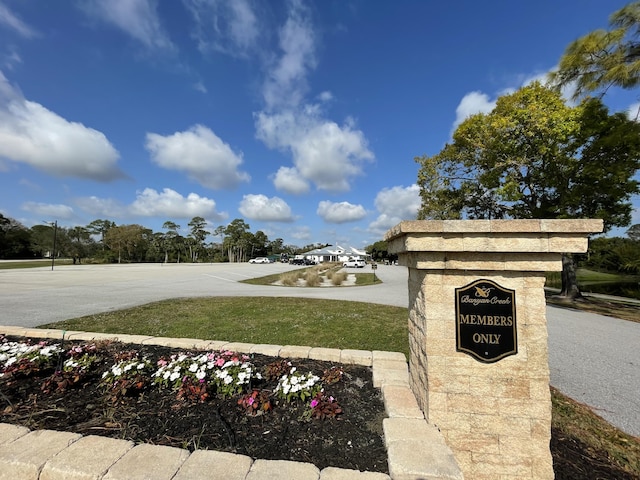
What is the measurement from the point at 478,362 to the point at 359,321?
4.99 metres

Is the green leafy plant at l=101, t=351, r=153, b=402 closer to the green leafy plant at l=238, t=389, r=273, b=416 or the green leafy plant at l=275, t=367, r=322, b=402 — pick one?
the green leafy plant at l=238, t=389, r=273, b=416

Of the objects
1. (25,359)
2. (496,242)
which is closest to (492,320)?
(496,242)

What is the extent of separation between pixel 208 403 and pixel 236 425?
1.51ft

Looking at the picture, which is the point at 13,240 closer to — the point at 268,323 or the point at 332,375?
the point at 268,323

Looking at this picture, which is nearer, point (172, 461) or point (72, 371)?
point (172, 461)

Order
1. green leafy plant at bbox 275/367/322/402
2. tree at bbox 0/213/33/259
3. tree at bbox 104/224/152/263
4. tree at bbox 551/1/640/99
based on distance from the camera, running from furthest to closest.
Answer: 1. tree at bbox 104/224/152/263
2. tree at bbox 0/213/33/259
3. tree at bbox 551/1/640/99
4. green leafy plant at bbox 275/367/322/402

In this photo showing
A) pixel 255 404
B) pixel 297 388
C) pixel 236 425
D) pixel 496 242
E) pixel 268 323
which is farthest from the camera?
pixel 268 323

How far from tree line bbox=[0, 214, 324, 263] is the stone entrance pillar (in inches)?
1707

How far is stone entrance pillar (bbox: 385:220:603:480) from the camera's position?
2010 millimetres

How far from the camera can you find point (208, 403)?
253 cm

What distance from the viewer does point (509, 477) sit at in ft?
6.56

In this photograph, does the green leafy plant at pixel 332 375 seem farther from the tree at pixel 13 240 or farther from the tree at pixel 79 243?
the tree at pixel 13 240

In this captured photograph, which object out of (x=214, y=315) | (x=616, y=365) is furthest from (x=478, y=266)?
(x=214, y=315)

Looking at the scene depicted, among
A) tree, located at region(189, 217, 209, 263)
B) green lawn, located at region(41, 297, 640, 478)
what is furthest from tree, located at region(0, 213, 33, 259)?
green lawn, located at region(41, 297, 640, 478)
